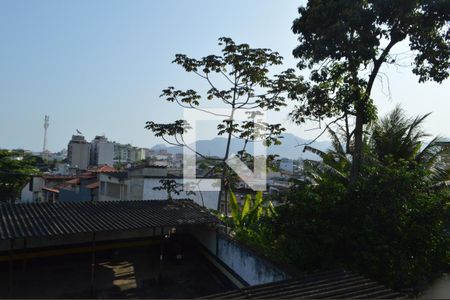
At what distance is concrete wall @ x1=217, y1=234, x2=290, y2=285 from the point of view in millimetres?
8570

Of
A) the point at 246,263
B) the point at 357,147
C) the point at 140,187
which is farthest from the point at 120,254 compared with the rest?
the point at 140,187

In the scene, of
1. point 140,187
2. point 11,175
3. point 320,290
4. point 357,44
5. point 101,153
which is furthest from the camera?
point 101,153

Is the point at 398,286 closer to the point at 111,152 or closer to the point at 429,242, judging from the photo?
the point at 429,242

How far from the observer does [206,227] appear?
39.2 ft

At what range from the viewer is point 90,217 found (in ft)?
33.0

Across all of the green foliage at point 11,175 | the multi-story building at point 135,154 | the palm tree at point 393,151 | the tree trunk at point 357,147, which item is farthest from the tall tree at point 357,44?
the multi-story building at point 135,154

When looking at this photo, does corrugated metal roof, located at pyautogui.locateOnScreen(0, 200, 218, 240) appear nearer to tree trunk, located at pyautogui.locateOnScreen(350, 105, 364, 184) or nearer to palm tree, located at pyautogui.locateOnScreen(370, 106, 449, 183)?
tree trunk, located at pyautogui.locateOnScreen(350, 105, 364, 184)

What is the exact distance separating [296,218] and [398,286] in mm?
2320

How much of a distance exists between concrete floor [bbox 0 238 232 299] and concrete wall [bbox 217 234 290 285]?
0.66m

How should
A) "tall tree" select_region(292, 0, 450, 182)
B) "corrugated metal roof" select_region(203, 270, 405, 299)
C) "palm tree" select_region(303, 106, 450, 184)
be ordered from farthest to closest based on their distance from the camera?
1. "palm tree" select_region(303, 106, 450, 184)
2. "tall tree" select_region(292, 0, 450, 182)
3. "corrugated metal roof" select_region(203, 270, 405, 299)

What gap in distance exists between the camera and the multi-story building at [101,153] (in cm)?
4862

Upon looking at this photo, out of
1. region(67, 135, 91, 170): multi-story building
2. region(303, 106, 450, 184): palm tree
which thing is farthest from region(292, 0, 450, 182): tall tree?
region(67, 135, 91, 170): multi-story building

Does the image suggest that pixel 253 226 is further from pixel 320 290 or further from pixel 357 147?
pixel 320 290

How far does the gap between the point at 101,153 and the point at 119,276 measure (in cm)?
4049
